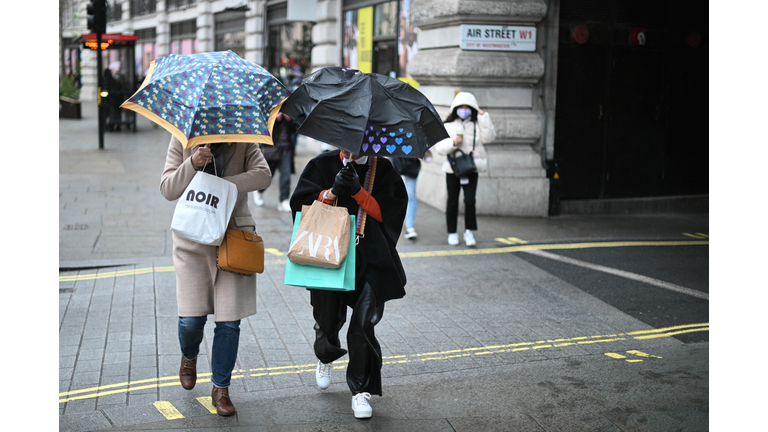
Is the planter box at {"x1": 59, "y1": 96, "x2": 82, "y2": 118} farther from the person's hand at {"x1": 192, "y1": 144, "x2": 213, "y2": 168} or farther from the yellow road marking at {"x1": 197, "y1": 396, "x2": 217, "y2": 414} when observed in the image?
the person's hand at {"x1": 192, "y1": 144, "x2": 213, "y2": 168}

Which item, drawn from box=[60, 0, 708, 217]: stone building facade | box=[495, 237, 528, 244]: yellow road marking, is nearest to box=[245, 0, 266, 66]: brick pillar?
box=[60, 0, 708, 217]: stone building facade

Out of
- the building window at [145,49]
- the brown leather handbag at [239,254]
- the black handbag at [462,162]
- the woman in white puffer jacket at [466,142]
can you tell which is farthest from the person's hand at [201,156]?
the building window at [145,49]

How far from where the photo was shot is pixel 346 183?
3.87m

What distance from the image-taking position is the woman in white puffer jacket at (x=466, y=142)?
8484 millimetres

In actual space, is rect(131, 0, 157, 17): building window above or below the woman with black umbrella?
above

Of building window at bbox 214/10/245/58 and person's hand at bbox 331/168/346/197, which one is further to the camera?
building window at bbox 214/10/245/58

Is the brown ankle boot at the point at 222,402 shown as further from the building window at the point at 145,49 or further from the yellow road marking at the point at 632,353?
the building window at the point at 145,49

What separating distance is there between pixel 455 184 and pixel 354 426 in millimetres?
5004

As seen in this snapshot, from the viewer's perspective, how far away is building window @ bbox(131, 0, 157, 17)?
120ft

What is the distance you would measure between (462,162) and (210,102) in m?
5.17

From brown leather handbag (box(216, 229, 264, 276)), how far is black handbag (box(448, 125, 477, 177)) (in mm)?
4745

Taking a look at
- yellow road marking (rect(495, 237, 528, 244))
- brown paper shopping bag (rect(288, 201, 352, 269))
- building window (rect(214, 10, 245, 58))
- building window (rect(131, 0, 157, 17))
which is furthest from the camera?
building window (rect(131, 0, 157, 17))

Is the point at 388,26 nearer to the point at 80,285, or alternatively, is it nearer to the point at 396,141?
the point at 80,285

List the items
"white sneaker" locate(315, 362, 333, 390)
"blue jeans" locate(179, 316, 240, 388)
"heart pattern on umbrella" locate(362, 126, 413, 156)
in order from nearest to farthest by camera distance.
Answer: "heart pattern on umbrella" locate(362, 126, 413, 156)
"blue jeans" locate(179, 316, 240, 388)
"white sneaker" locate(315, 362, 333, 390)
